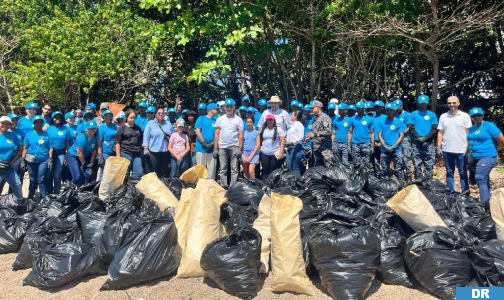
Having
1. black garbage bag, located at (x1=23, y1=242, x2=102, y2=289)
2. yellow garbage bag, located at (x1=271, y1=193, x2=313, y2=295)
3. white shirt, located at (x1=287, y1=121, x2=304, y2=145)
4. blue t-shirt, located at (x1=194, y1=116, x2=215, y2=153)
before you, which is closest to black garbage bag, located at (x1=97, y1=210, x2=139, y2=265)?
black garbage bag, located at (x1=23, y1=242, x2=102, y2=289)

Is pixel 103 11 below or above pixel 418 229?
above

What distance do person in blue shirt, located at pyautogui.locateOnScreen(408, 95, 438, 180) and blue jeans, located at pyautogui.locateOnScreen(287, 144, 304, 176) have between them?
213 cm

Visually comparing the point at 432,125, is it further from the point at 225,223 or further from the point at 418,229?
the point at 225,223

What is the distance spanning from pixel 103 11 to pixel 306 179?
9.78m

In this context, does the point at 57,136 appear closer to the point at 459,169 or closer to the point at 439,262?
the point at 439,262

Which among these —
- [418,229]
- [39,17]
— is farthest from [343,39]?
[39,17]

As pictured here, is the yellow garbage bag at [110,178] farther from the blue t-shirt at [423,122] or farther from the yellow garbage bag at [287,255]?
the blue t-shirt at [423,122]

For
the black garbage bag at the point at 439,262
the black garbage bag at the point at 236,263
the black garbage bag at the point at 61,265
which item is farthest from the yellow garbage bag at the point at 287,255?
the black garbage bag at the point at 61,265

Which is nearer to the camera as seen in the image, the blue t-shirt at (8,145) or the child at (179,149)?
the blue t-shirt at (8,145)

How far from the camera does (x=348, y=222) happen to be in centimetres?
388

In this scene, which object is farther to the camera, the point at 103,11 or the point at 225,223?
the point at 103,11

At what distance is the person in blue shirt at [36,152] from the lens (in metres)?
6.53

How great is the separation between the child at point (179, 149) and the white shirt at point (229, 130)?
72 cm

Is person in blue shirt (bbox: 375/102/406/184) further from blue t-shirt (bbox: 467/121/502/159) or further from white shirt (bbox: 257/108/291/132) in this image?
white shirt (bbox: 257/108/291/132)
